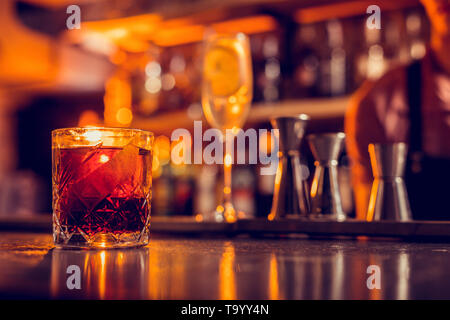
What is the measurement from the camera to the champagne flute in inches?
39.3

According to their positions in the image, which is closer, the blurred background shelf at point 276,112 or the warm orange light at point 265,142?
the blurred background shelf at point 276,112

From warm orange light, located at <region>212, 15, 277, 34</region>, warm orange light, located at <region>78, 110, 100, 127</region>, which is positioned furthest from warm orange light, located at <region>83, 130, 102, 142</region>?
warm orange light, located at <region>78, 110, 100, 127</region>

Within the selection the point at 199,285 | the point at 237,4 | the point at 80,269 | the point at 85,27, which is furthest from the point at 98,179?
the point at 85,27

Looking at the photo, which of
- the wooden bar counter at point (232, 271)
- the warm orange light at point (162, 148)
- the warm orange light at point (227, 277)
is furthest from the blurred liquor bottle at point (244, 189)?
the warm orange light at point (227, 277)

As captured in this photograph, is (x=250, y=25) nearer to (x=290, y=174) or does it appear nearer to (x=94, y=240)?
(x=290, y=174)

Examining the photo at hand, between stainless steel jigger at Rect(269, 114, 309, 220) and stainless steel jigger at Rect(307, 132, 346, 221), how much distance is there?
0.02 metres

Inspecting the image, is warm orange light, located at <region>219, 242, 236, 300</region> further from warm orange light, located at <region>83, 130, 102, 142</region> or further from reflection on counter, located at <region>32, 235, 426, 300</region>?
warm orange light, located at <region>83, 130, 102, 142</region>

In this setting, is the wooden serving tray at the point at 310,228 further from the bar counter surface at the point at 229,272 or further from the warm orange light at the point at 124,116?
the warm orange light at the point at 124,116

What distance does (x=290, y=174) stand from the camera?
35.1 inches

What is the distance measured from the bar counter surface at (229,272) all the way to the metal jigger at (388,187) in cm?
24

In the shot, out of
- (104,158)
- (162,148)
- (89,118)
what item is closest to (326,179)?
(104,158)

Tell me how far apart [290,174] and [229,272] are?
0.53 m

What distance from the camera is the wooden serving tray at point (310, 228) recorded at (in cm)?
67
